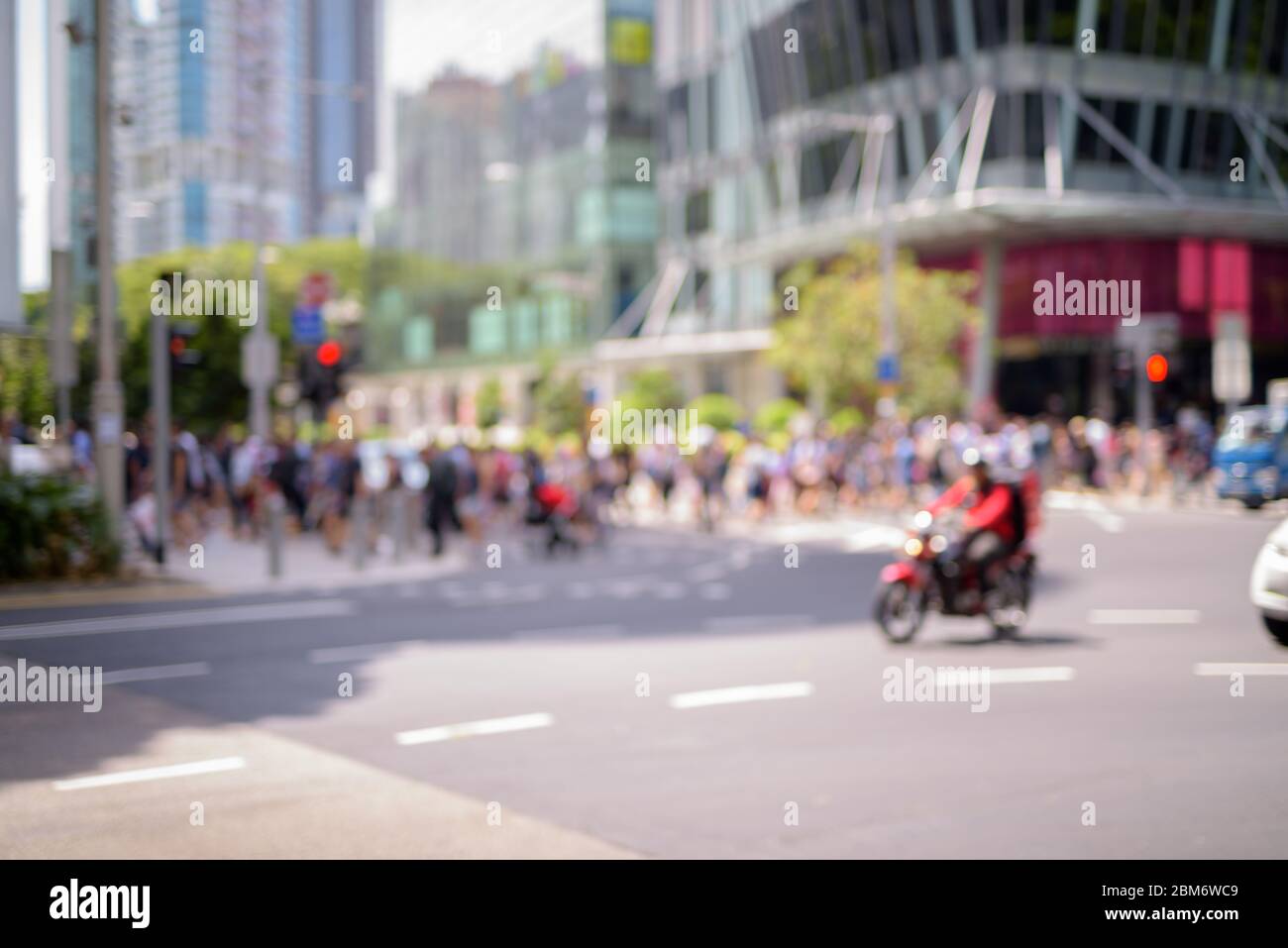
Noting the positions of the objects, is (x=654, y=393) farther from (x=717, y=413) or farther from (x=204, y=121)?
(x=204, y=121)

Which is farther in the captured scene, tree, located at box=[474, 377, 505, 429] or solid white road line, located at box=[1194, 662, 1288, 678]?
tree, located at box=[474, 377, 505, 429]

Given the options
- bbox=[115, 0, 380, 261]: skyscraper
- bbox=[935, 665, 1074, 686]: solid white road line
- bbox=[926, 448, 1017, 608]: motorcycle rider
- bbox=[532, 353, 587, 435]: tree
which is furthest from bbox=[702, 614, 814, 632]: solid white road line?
bbox=[532, 353, 587, 435]: tree

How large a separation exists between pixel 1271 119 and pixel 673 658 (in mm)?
21112

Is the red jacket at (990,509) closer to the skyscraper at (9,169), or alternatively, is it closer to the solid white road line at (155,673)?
the solid white road line at (155,673)

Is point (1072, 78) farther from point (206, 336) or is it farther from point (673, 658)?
point (673, 658)

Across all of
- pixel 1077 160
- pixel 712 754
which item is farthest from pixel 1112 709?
pixel 1077 160

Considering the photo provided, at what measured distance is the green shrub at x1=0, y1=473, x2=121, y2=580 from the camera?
16297 millimetres

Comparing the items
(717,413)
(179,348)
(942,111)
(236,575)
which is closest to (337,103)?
(717,413)

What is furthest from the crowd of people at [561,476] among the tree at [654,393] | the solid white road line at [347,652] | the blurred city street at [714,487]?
the tree at [654,393]

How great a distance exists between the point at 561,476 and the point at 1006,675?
46.0 ft

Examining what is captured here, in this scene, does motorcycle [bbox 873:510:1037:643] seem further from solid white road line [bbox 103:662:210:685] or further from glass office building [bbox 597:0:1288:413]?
glass office building [bbox 597:0:1288:413]

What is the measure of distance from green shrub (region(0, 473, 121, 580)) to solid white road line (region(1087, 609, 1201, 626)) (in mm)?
10784

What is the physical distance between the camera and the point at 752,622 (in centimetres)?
1400

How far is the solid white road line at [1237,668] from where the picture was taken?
8.20 m
